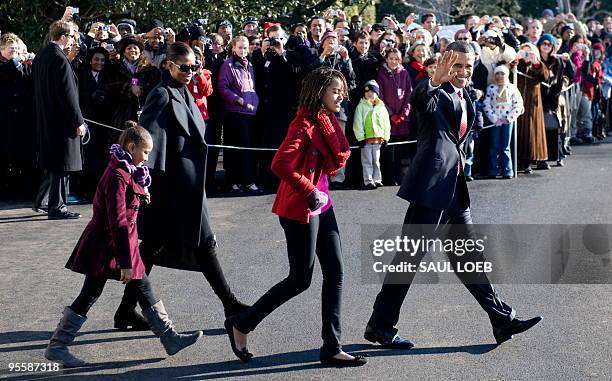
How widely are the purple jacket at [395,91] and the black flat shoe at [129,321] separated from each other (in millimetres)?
7126

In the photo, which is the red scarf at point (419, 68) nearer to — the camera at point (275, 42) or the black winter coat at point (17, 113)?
the camera at point (275, 42)

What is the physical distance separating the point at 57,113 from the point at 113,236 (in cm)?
499

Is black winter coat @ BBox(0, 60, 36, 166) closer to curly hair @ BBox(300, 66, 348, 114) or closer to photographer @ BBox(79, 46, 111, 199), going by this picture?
photographer @ BBox(79, 46, 111, 199)

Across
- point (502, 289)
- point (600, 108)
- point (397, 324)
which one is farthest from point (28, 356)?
point (600, 108)

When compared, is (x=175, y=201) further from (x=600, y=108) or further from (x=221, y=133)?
(x=600, y=108)

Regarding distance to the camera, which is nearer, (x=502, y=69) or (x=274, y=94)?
(x=274, y=94)

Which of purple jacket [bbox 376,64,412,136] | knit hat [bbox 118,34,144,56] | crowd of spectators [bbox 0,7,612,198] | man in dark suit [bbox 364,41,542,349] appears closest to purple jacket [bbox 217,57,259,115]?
crowd of spectators [bbox 0,7,612,198]

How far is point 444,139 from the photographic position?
22.5ft

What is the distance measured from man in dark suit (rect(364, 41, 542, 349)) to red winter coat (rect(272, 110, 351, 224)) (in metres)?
0.60

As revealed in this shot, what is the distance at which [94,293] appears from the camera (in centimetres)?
656

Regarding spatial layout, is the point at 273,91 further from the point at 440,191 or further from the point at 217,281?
the point at 440,191

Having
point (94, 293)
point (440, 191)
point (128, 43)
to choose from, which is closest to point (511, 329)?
point (440, 191)

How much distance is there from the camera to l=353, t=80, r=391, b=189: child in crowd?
1341cm

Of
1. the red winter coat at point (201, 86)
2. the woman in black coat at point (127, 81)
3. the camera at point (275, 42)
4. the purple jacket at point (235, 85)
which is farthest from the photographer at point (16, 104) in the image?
the camera at point (275, 42)
